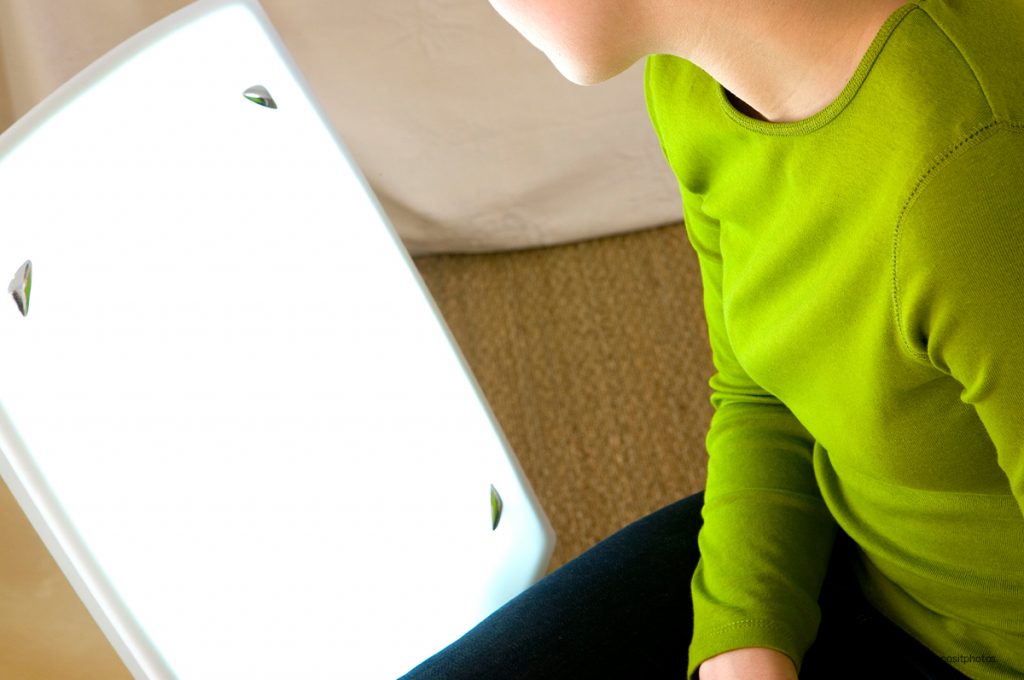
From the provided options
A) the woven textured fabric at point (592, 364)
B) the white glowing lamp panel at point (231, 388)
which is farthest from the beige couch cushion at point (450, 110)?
the white glowing lamp panel at point (231, 388)

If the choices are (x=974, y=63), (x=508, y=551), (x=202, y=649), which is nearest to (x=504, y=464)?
(x=508, y=551)

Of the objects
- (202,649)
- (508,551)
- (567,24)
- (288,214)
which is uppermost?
(567,24)

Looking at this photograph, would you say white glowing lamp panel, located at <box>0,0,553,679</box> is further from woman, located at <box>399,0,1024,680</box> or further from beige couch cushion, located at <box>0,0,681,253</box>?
beige couch cushion, located at <box>0,0,681,253</box>

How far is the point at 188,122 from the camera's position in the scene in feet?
2.16

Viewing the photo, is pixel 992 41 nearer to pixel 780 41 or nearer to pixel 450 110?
pixel 780 41

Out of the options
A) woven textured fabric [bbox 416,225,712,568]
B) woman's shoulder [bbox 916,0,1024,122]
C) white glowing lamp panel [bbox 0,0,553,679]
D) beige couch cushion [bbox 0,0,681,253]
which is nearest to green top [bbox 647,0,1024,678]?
woman's shoulder [bbox 916,0,1024,122]

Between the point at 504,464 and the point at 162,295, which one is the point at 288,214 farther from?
the point at 504,464

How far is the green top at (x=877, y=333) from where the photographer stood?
0.50 meters

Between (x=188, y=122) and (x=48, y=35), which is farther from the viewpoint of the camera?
(x=48, y=35)

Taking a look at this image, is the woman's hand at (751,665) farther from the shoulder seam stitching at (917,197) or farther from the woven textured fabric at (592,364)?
the woven textured fabric at (592,364)

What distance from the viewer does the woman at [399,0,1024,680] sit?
51cm

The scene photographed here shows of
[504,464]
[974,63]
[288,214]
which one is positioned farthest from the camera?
[504,464]

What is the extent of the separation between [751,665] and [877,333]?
0.83ft

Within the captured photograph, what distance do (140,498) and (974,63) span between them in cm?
48
